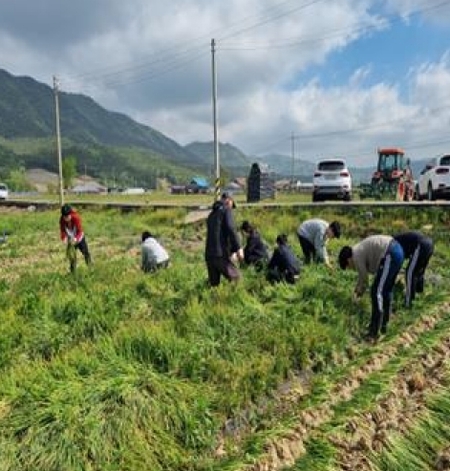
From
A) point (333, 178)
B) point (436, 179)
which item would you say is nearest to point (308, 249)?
point (436, 179)

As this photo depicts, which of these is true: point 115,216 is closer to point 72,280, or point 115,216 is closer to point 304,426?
point 72,280

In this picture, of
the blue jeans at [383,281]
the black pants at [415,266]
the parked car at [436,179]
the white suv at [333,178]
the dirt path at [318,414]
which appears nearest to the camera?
the dirt path at [318,414]

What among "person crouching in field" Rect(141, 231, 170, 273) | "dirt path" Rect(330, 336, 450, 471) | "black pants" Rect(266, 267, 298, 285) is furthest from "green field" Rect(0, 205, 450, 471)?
"person crouching in field" Rect(141, 231, 170, 273)

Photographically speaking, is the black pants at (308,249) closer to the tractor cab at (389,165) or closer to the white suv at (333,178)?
the white suv at (333,178)

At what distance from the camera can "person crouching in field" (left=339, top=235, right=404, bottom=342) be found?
7.41 m

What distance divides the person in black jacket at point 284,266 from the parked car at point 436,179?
38.4ft

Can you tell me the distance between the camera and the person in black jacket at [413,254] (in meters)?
8.30

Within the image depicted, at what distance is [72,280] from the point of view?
1011 cm

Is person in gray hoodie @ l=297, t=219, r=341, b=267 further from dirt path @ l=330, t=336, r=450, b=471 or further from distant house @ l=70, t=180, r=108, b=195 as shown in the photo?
distant house @ l=70, t=180, r=108, b=195

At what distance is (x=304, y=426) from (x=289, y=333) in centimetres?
185

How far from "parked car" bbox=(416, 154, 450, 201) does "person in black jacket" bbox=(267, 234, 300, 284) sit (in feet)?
38.4

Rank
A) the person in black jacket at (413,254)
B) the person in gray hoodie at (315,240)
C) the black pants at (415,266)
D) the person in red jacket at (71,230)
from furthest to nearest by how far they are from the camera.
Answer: the person in red jacket at (71,230) < the person in gray hoodie at (315,240) < the black pants at (415,266) < the person in black jacket at (413,254)

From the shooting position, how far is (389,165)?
2853 cm

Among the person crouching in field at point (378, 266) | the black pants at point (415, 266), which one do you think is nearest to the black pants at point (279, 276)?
the person crouching in field at point (378, 266)
